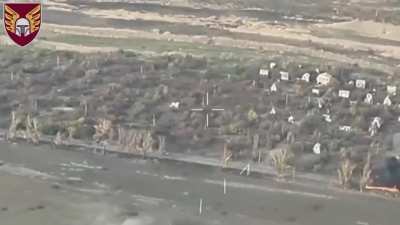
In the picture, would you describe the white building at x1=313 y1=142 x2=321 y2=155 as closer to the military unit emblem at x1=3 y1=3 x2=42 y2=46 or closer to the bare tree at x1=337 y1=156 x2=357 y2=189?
the bare tree at x1=337 y1=156 x2=357 y2=189

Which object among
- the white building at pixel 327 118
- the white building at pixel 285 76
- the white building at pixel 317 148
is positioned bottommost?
the white building at pixel 317 148

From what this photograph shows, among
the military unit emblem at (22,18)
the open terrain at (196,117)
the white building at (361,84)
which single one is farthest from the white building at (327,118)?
the military unit emblem at (22,18)

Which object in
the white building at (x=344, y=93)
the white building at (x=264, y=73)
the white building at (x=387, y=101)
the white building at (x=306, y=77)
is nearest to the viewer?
the white building at (x=387, y=101)

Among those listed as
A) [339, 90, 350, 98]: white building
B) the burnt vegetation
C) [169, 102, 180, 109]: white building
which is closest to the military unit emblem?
the burnt vegetation

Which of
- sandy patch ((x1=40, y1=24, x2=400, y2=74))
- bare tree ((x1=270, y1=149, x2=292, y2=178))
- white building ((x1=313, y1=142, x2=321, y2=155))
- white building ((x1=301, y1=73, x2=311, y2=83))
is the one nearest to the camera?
bare tree ((x1=270, y1=149, x2=292, y2=178))

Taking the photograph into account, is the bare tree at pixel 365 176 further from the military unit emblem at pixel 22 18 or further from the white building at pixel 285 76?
the white building at pixel 285 76

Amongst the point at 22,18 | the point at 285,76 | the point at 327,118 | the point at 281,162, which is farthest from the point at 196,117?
the point at 22,18

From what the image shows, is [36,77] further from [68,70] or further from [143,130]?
[143,130]

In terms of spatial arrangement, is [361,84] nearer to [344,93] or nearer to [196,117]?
[344,93]
